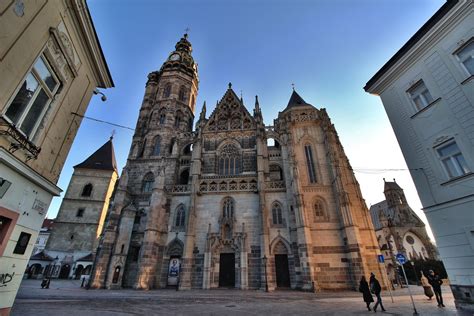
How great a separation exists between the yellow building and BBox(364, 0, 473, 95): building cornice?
1218 cm

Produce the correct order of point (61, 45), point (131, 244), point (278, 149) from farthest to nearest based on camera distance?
point (278, 149) < point (131, 244) < point (61, 45)

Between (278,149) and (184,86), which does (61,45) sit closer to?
(278,149)

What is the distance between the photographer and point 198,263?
19.9m

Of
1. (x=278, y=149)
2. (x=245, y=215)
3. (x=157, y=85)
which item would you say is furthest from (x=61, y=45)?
(x=157, y=85)

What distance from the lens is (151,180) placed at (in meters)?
25.1

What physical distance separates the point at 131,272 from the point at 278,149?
63.4ft

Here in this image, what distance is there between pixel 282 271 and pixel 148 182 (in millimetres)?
16581

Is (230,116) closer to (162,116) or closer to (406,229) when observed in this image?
(162,116)

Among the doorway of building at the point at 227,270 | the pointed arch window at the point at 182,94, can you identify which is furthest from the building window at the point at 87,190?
the doorway of building at the point at 227,270

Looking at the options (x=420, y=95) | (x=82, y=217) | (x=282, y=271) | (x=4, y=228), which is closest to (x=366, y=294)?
(x=420, y=95)

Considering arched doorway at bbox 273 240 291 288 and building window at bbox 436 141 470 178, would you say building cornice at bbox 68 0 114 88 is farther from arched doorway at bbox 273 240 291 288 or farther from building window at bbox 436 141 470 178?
arched doorway at bbox 273 240 291 288

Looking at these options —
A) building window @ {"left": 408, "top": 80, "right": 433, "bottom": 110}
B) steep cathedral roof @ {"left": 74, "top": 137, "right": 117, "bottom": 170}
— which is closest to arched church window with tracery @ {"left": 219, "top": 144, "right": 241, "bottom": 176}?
building window @ {"left": 408, "top": 80, "right": 433, "bottom": 110}

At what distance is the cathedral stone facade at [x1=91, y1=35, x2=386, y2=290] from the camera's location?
18.6 metres

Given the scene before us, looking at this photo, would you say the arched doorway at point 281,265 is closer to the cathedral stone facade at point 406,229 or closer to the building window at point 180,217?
the building window at point 180,217
